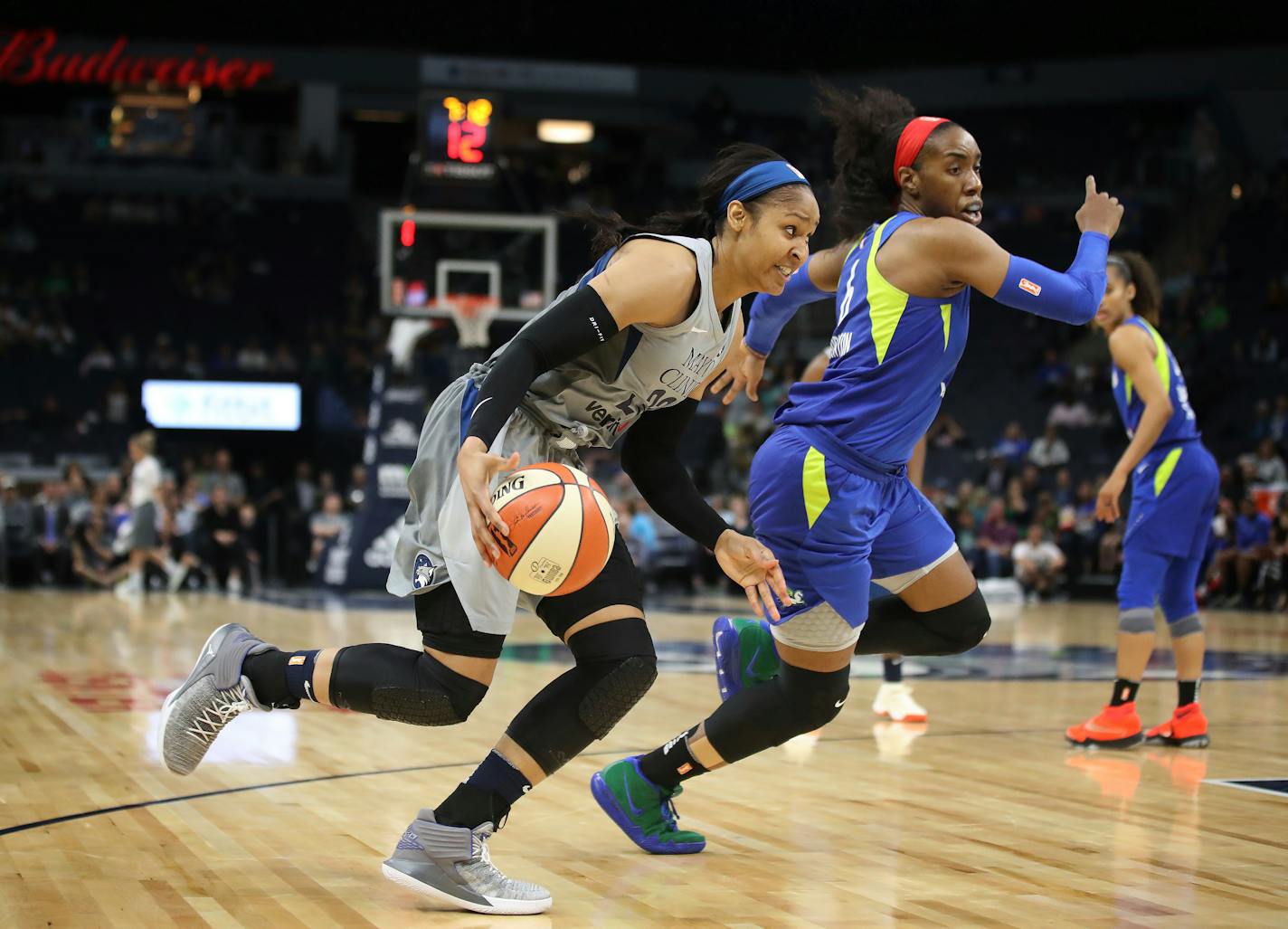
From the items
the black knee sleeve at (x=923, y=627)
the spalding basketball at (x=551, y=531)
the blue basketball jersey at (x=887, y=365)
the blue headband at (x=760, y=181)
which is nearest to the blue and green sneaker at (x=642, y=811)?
the black knee sleeve at (x=923, y=627)

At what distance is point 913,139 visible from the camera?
4082mm

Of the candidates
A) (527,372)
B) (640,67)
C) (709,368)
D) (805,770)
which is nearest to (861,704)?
(805,770)

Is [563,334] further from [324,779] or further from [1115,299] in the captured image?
[1115,299]

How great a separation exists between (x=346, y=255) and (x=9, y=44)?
7.03 meters

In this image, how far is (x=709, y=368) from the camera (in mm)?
3619

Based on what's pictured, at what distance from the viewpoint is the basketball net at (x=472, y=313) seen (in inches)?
618

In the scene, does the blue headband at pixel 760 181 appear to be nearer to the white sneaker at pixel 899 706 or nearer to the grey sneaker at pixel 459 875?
the grey sneaker at pixel 459 875

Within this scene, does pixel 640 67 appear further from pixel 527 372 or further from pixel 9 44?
pixel 527 372

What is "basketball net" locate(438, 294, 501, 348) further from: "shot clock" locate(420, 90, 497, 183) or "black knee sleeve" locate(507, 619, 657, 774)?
"black knee sleeve" locate(507, 619, 657, 774)

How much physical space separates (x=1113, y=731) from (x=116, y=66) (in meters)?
26.3

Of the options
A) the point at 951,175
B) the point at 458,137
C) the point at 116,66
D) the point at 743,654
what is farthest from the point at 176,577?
the point at 116,66

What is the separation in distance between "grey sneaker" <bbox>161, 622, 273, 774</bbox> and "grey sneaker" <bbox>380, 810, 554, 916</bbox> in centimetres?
54

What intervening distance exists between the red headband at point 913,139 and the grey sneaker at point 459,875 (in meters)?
2.13

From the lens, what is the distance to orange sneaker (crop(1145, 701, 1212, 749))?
610cm
